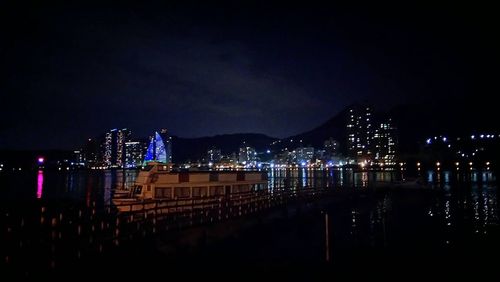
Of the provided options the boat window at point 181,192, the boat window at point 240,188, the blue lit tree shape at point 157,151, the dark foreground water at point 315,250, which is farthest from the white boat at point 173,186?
the dark foreground water at point 315,250

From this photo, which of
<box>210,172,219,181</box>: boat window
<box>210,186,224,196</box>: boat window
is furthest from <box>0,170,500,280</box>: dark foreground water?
<box>210,172,219,181</box>: boat window

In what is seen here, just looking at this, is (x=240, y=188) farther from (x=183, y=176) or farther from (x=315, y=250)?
(x=315, y=250)

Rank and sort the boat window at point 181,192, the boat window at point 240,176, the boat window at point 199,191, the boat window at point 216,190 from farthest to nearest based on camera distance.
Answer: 1. the boat window at point 240,176
2. the boat window at point 216,190
3. the boat window at point 199,191
4. the boat window at point 181,192

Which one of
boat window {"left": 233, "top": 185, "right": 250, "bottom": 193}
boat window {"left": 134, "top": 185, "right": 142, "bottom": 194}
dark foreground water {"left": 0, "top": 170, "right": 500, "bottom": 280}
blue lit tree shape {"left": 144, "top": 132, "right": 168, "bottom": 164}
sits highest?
blue lit tree shape {"left": 144, "top": 132, "right": 168, "bottom": 164}

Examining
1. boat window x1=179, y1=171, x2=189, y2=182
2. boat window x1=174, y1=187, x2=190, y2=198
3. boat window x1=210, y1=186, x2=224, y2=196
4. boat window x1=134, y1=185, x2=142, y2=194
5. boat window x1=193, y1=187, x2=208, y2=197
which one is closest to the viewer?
boat window x1=174, y1=187, x2=190, y2=198

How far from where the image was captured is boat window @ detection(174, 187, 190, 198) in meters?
28.5

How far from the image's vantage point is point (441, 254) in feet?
66.7

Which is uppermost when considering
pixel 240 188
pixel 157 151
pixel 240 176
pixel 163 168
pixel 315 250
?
pixel 157 151

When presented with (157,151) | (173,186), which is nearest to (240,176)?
(173,186)

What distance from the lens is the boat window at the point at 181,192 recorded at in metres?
28.5

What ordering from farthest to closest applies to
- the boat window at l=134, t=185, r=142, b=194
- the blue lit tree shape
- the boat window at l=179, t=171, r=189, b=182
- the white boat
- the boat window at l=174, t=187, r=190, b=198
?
the blue lit tree shape, the boat window at l=134, t=185, r=142, b=194, the boat window at l=179, t=171, r=189, b=182, the boat window at l=174, t=187, r=190, b=198, the white boat

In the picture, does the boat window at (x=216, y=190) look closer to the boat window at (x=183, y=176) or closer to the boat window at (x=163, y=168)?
the boat window at (x=183, y=176)

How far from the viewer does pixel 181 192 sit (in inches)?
1129

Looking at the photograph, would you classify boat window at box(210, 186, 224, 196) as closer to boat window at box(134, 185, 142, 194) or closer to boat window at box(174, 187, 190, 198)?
boat window at box(174, 187, 190, 198)
